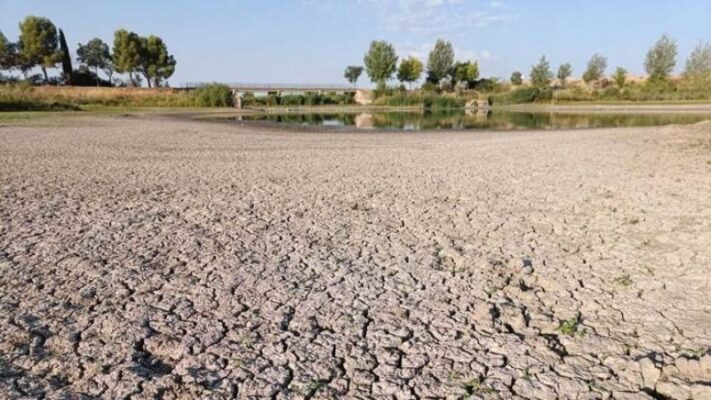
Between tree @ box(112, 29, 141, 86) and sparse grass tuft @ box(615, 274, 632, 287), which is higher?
tree @ box(112, 29, 141, 86)

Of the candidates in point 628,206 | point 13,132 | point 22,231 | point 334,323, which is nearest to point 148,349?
point 334,323

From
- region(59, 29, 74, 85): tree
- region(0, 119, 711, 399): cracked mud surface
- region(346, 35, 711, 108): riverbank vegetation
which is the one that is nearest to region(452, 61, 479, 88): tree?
region(346, 35, 711, 108): riverbank vegetation

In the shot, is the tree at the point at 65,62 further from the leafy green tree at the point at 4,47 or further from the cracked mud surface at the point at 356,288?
the cracked mud surface at the point at 356,288

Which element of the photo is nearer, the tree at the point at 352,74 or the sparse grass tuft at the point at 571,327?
the sparse grass tuft at the point at 571,327

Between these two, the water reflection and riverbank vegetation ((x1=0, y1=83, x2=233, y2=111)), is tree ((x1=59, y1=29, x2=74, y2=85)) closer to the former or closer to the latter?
riverbank vegetation ((x1=0, y1=83, x2=233, y2=111))

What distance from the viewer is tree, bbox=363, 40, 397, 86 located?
242 ft

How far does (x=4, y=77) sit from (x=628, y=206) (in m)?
66.7

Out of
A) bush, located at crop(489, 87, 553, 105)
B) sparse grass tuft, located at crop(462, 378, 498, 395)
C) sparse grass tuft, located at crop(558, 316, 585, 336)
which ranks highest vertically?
bush, located at crop(489, 87, 553, 105)

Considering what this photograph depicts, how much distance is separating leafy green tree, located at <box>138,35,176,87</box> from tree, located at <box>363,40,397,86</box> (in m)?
29.2

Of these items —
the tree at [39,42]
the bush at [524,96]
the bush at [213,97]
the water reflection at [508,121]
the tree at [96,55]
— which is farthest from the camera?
the tree at [96,55]

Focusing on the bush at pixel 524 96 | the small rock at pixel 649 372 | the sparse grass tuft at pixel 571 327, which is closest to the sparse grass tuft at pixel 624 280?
the sparse grass tuft at pixel 571 327

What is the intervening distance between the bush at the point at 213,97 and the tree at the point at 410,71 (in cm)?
3775

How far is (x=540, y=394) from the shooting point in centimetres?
267

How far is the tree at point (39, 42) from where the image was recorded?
5559cm
